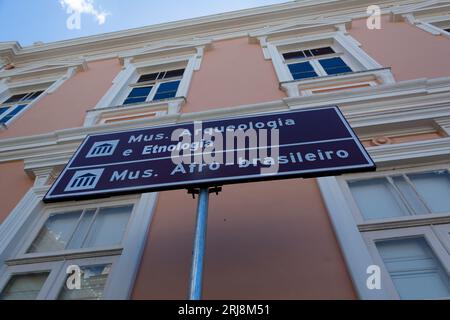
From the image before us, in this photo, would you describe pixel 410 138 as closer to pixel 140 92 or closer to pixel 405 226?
pixel 405 226

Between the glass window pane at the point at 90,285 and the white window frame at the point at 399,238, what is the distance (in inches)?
88.0

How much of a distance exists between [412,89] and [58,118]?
5.67 meters

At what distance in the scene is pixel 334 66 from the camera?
17.5ft

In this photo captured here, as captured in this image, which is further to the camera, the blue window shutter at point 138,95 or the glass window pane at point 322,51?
the glass window pane at point 322,51

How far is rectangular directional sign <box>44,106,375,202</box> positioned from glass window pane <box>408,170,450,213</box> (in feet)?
4.16

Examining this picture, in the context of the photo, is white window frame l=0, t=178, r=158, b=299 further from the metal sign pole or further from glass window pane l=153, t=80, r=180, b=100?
glass window pane l=153, t=80, r=180, b=100

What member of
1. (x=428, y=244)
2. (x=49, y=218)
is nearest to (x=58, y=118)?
(x=49, y=218)

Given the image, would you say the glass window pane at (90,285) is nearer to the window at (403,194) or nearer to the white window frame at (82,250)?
the white window frame at (82,250)

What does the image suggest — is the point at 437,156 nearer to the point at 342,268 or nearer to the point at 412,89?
the point at 412,89

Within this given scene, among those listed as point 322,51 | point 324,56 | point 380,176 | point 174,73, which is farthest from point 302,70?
point 380,176

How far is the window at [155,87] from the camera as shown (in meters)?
5.66

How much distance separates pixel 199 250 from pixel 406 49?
216 inches

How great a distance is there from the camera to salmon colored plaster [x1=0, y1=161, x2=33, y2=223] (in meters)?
3.50

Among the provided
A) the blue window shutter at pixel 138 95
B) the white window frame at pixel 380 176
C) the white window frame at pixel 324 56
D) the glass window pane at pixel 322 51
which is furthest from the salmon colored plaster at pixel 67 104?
the glass window pane at pixel 322 51
